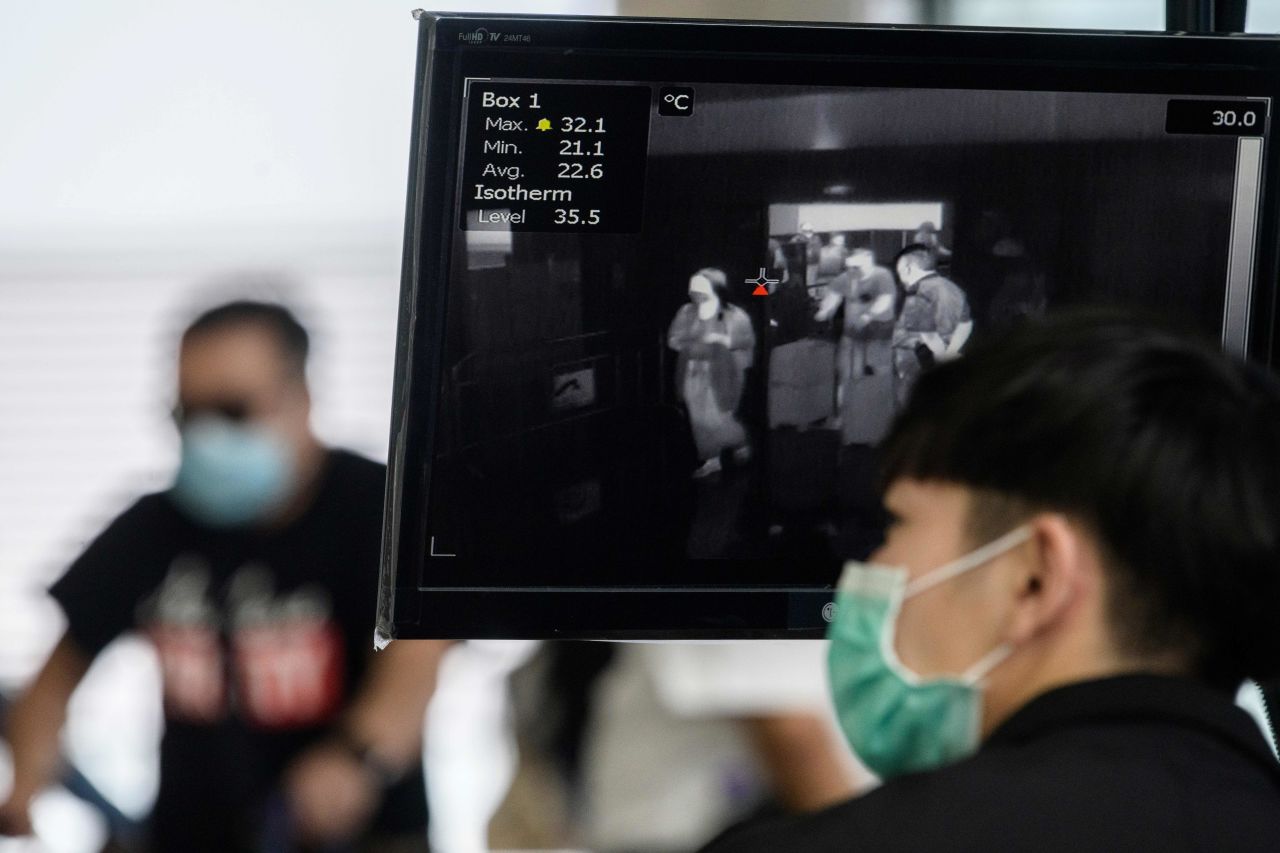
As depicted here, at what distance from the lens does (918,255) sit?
4.51 feet

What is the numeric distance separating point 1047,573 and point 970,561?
7cm

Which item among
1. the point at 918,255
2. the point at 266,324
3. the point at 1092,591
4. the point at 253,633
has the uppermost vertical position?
the point at 918,255

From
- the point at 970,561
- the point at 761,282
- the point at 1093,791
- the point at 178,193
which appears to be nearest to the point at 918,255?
the point at 761,282

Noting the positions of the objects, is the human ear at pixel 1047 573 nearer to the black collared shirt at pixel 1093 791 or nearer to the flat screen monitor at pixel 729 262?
the black collared shirt at pixel 1093 791

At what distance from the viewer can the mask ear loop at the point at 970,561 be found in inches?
33.7

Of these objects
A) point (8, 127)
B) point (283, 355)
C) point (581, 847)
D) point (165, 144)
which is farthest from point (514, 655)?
point (8, 127)

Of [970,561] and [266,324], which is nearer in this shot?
[970,561]

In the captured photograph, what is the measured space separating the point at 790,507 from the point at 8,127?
1.06 m

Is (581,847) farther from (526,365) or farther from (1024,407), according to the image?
(1024,407)

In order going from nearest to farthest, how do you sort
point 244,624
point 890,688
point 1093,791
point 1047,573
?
point 1093,791 → point 1047,573 → point 890,688 → point 244,624

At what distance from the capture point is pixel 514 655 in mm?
1775

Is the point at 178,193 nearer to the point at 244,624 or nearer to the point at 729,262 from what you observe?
the point at 244,624

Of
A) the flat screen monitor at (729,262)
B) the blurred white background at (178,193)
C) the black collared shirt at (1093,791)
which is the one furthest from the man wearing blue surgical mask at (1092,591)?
the blurred white background at (178,193)

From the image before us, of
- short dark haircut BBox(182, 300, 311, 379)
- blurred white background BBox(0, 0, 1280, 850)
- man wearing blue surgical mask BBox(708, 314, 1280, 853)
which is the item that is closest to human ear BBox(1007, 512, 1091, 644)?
man wearing blue surgical mask BBox(708, 314, 1280, 853)
